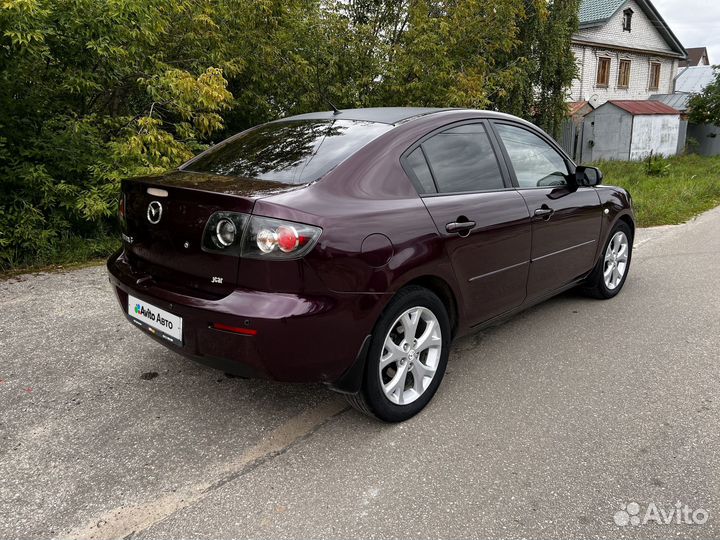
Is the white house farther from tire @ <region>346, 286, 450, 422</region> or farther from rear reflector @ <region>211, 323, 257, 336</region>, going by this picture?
rear reflector @ <region>211, 323, 257, 336</region>

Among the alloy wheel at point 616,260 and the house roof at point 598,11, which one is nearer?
the alloy wheel at point 616,260

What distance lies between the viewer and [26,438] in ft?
9.05

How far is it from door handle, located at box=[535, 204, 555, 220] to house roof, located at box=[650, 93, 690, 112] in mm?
30094

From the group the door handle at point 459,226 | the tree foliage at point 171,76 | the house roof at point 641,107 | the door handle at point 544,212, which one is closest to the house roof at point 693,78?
the house roof at point 641,107

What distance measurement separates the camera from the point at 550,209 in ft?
12.5

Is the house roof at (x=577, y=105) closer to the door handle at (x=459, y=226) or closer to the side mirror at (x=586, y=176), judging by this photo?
the side mirror at (x=586, y=176)

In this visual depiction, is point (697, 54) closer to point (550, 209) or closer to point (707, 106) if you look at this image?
point (707, 106)

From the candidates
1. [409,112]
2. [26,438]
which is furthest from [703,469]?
[26,438]

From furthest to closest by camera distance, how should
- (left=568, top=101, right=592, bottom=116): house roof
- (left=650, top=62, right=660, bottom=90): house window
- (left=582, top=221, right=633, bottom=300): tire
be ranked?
(left=650, top=62, right=660, bottom=90): house window
(left=568, top=101, right=592, bottom=116): house roof
(left=582, top=221, right=633, bottom=300): tire

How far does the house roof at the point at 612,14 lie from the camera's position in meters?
27.1

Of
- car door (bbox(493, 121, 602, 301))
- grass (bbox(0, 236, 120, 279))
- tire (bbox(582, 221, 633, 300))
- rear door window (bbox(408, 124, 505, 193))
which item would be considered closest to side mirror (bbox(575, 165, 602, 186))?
car door (bbox(493, 121, 602, 301))

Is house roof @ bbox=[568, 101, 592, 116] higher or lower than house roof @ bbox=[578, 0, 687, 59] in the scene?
lower

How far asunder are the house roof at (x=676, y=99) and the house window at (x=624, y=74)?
7.74 ft

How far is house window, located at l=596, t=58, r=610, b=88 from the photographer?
27938 mm
